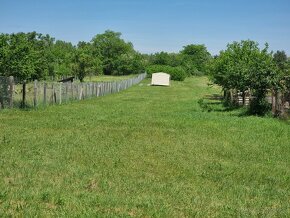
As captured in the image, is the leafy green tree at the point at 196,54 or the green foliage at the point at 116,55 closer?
the green foliage at the point at 116,55

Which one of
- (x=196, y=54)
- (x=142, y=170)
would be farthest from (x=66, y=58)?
(x=196, y=54)

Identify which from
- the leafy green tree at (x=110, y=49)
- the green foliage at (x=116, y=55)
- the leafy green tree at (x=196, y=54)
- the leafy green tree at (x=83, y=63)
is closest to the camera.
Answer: the leafy green tree at (x=83, y=63)

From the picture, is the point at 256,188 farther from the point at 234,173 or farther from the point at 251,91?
the point at 251,91

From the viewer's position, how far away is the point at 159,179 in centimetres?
967

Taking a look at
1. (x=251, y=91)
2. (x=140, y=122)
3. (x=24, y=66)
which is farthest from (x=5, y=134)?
(x=251, y=91)

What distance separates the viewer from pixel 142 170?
1048 centimetres

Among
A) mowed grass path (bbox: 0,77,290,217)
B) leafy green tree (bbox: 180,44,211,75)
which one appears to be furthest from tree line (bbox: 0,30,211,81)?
mowed grass path (bbox: 0,77,290,217)

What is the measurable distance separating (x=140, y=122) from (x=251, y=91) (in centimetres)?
885

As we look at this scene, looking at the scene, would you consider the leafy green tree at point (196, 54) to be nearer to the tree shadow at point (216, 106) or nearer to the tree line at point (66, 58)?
the tree line at point (66, 58)

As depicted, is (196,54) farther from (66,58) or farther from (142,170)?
(142,170)

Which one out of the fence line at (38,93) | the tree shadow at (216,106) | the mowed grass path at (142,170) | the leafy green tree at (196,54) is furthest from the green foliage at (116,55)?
the mowed grass path at (142,170)

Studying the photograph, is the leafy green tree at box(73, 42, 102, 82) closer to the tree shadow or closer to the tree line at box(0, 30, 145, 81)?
the tree line at box(0, 30, 145, 81)

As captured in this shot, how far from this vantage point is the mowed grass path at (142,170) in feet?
24.8

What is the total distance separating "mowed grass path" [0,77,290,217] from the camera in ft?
24.8
